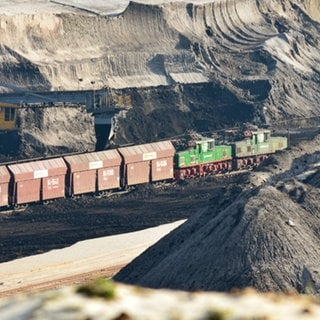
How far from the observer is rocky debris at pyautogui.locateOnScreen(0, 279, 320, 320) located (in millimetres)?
7543

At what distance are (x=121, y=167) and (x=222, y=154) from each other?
13088 mm

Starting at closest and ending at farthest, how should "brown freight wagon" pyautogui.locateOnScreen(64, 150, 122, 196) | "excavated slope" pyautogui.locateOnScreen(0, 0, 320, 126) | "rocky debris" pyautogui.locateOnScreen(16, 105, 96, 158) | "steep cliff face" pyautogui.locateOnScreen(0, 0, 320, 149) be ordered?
"brown freight wagon" pyautogui.locateOnScreen(64, 150, 122, 196) → "rocky debris" pyautogui.locateOnScreen(16, 105, 96, 158) → "steep cliff face" pyautogui.locateOnScreen(0, 0, 320, 149) → "excavated slope" pyautogui.locateOnScreen(0, 0, 320, 126)

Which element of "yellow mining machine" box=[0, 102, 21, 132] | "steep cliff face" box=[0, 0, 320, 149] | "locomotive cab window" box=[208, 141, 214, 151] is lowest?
"locomotive cab window" box=[208, 141, 214, 151]

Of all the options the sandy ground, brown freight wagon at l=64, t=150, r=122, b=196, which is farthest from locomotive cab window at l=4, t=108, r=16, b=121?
the sandy ground

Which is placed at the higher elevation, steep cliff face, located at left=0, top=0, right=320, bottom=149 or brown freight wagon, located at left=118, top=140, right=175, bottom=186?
steep cliff face, located at left=0, top=0, right=320, bottom=149

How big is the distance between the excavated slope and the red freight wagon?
130ft

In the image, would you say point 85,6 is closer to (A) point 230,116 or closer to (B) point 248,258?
(A) point 230,116

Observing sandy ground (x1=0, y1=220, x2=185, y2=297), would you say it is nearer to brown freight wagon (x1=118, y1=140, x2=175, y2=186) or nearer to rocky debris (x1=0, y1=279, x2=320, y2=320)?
brown freight wagon (x1=118, y1=140, x2=175, y2=186)

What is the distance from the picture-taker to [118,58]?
121 m

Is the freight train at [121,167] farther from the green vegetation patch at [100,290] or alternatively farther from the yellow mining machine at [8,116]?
the green vegetation patch at [100,290]

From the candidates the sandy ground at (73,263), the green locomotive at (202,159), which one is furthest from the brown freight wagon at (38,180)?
the green locomotive at (202,159)

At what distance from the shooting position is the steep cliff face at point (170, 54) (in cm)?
11475

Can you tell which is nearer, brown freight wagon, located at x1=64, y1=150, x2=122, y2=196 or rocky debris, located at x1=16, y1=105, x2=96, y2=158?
brown freight wagon, located at x1=64, y1=150, x2=122, y2=196

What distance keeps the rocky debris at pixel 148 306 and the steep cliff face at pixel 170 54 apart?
96869 millimetres
